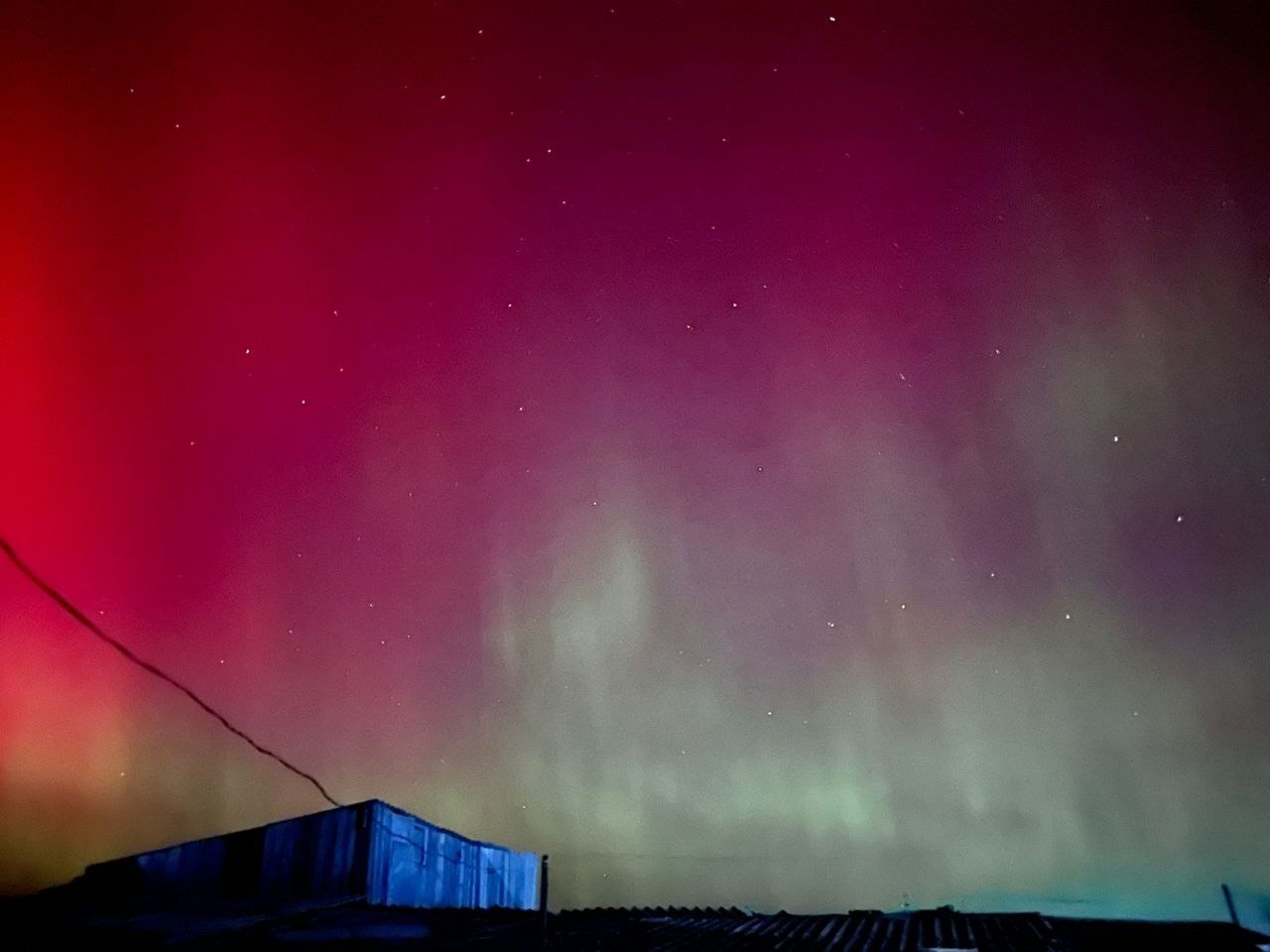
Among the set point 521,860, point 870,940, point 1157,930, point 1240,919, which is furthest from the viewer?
point 1240,919

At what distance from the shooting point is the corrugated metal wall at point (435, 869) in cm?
2084

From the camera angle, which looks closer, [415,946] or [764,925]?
[415,946]

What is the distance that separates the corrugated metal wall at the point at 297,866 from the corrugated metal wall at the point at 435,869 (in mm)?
25

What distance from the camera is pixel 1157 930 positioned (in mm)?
18734

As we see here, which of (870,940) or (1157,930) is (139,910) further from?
(1157,930)

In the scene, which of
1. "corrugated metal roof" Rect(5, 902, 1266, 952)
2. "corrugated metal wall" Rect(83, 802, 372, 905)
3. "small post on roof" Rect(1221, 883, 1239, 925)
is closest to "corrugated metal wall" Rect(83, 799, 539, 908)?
"corrugated metal wall" Rect(83, 802, 372, 905)

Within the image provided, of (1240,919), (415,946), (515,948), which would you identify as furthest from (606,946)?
(1240,919)

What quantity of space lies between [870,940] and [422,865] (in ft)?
39.5

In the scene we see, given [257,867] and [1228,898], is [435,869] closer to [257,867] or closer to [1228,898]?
[257,867]

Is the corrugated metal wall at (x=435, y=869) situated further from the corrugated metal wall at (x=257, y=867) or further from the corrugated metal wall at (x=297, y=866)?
the corrugated metal wall at (x=257, y=867)

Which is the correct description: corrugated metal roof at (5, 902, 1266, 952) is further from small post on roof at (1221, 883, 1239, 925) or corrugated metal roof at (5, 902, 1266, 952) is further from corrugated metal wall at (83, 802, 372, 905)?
small post on roof at (1221, 883, 1239, 925)

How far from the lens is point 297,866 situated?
2067cm

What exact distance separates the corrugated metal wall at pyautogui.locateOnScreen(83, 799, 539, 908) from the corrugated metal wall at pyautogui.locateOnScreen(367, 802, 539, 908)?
0.08 ft

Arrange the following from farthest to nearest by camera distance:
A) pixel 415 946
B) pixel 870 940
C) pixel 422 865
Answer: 1. pixel 422 865
2. pixel 870 940
3. pixel 415 946
